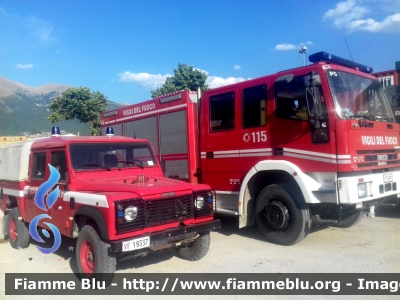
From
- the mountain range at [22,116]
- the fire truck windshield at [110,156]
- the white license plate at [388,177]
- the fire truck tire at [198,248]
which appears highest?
the mountain range at [22,116]

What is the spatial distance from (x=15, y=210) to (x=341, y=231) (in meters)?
6.24

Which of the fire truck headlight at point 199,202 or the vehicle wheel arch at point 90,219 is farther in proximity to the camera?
the fire truck headlight at point 199,202

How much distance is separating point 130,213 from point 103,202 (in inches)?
13.9

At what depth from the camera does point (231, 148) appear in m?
7.08

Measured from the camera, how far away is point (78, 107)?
18484mm

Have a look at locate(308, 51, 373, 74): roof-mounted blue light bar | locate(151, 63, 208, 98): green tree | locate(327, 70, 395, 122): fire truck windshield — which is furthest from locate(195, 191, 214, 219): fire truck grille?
locate(151, 63, 208, 98): green tree

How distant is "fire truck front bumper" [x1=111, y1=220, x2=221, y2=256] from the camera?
14.1 ft

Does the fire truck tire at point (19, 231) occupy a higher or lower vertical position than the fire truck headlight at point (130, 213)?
lower

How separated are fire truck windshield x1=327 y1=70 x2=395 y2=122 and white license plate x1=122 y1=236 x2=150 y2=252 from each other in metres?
3.42

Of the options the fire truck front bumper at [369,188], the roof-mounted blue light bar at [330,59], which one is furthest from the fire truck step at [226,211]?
the roof-mounted blue light bar at [330,59]

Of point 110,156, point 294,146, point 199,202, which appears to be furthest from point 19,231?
point 294,146

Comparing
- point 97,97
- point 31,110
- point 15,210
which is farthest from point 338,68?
point 31,110

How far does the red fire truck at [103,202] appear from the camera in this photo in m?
4.46

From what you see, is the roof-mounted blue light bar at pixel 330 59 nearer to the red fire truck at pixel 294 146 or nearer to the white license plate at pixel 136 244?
the red fire truck at pixel 294 146
